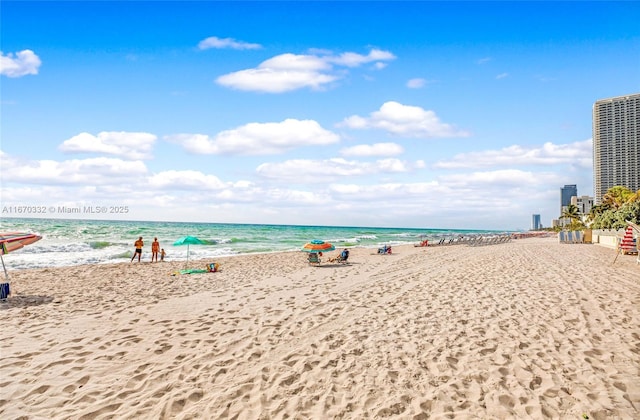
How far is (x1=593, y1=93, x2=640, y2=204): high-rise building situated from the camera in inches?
4776

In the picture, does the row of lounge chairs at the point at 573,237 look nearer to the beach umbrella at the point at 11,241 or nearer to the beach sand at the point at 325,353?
the beach sand at the point at 325,353

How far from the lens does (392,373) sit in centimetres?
560

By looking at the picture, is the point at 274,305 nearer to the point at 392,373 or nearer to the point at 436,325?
the point at 436,325

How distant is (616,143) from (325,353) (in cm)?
15427

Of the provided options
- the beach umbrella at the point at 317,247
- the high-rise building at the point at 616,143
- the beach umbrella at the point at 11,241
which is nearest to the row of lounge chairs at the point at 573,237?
the beach umbrella at the point at 317,247

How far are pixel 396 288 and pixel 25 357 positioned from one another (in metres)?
8.88

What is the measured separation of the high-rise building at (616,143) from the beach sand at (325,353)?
139573 mm

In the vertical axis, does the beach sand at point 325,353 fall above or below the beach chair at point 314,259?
below

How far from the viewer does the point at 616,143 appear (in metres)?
126

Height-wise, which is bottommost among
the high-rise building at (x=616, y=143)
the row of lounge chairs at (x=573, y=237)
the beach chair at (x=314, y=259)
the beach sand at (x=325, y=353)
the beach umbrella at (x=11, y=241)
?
the beach sand at (x=325, y=353)

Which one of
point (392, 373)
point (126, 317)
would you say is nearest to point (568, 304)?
point (392, 373)

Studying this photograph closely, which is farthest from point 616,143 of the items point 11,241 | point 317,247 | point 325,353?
point 11,241

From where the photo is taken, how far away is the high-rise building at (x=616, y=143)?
398 feet

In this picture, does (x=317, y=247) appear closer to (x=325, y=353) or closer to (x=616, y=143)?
(x=325, y=353)
